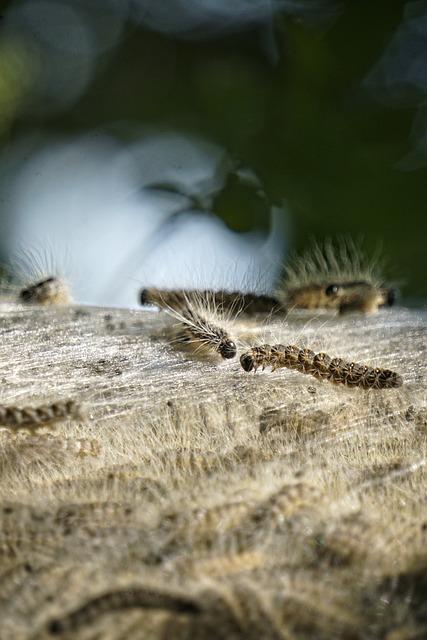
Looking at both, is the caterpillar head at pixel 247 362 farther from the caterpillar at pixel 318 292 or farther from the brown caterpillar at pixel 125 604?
the brown caterpillar at pixel 125 604

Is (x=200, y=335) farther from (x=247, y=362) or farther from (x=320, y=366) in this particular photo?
(x=320, y=366)

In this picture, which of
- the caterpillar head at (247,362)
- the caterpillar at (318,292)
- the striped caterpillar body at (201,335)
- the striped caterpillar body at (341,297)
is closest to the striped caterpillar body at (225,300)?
the caterpillar at (318,292)

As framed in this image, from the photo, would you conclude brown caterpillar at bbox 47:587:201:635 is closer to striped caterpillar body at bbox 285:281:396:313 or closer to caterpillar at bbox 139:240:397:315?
caterpillar at bbox 139:240:397:315

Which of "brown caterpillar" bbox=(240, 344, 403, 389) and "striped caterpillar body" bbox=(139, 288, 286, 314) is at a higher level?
"striped caterpillar body" bbox=(139, 288, 286, 314)

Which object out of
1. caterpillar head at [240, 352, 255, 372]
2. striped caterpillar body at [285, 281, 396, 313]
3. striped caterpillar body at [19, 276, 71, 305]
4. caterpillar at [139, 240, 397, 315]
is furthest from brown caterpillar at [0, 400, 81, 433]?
striped caterpillar body at [285, 281, 396, 313]

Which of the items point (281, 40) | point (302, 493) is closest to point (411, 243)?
point (281, 40)
